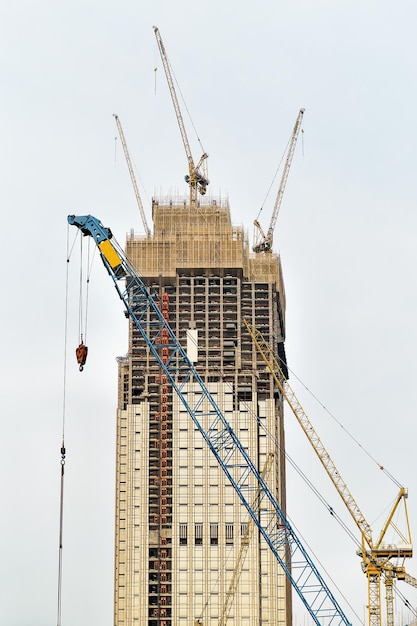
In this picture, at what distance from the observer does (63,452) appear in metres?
194

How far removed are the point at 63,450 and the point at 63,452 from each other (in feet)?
0.87

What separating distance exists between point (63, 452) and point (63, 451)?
0.17 metres

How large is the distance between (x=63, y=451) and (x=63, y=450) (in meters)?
0.12

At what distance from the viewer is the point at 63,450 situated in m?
194

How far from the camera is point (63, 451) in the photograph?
194 meters
